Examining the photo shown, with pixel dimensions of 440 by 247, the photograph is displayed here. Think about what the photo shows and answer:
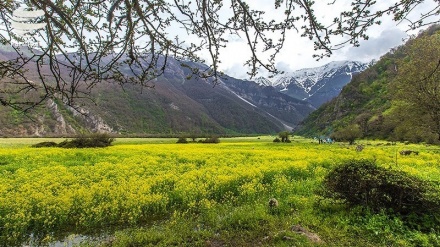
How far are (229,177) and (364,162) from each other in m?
6.47

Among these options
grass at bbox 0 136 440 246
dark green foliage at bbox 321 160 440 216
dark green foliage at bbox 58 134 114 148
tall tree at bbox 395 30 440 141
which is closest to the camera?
grass at bbox 0 136 440 246

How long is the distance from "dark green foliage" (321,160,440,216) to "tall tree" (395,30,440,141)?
15.2m

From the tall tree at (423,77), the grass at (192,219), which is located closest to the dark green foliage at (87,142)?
the grass at (192,219)

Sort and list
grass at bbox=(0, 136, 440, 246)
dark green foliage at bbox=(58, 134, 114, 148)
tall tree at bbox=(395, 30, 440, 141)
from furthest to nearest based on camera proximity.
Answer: dark green foliage at bbox=(58, 134, 114, 148)
tall tree at bbox=(395, 30, 440, 141)
grass at bbox=(0, 136, 440, 246)

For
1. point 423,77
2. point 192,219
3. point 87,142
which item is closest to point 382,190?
point 192,219

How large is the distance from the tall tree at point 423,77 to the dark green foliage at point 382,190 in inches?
597

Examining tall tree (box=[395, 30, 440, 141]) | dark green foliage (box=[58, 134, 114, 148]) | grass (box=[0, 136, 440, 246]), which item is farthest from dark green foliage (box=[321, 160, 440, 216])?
dark green foliage (box=[58, 134, 114, 148])

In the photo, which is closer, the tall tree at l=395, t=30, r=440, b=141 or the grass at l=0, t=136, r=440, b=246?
the grass at l=0, t=136, r=440, b=246

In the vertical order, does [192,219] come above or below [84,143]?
below

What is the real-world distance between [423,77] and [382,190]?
56.4 feet

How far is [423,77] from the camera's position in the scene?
66.5 ft

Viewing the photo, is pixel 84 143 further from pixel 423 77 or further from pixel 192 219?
pixel 423 77

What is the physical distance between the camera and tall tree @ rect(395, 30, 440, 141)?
65.8 feet

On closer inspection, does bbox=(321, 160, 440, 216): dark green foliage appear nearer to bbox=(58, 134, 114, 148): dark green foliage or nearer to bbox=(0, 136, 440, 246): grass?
bbox=(0, 136, 440, 246): grass
